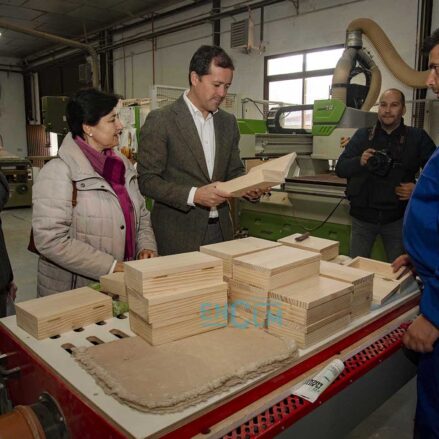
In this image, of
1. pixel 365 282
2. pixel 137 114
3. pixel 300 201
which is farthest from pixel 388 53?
pixel 365 282

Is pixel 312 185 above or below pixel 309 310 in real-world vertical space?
above

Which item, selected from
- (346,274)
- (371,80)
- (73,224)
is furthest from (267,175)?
(371,80)

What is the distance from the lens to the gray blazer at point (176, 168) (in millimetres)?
1672

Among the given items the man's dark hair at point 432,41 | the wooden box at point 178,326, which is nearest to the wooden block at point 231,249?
the wooden box at point 178,326

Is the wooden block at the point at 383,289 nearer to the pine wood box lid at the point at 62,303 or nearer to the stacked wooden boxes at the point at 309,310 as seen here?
the stacked wooden boxes at the point at 309,310

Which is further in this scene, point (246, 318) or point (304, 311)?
point (246, 318)

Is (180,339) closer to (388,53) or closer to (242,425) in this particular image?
(242,425)

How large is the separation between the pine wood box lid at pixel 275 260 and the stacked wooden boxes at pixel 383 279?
26cm

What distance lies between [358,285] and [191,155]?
0.87m

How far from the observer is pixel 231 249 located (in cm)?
115

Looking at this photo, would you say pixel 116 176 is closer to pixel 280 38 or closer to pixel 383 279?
pixel 383 279

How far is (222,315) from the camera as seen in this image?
1.03m

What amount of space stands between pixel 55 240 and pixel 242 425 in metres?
0.89

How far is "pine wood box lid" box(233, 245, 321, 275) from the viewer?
3.35 ft
